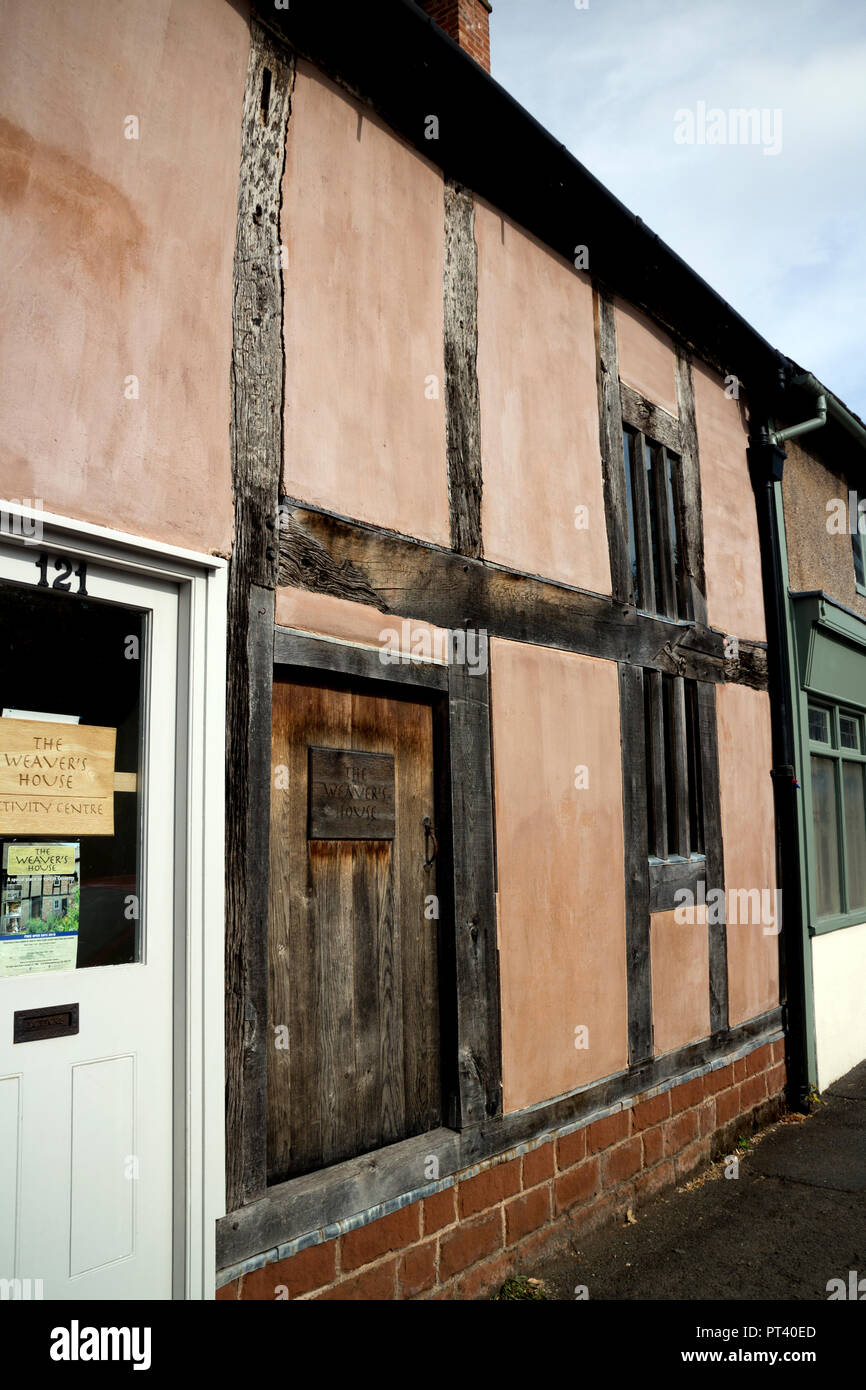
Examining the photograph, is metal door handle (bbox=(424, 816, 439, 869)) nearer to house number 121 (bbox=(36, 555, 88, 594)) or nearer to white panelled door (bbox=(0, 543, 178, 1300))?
white panelled door (bbox=(0, 543, 178, 1300))

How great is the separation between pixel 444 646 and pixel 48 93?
2.43 metres

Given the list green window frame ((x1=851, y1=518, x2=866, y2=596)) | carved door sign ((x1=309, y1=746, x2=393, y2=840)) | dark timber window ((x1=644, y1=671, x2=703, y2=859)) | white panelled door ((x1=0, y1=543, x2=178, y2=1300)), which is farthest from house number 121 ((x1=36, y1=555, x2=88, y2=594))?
green window frame ((x1=851, y1=518, x2=866, y2=596))

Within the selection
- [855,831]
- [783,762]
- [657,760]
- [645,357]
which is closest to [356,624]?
[657,760]

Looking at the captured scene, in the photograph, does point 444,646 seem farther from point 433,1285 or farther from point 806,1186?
point 806,1186

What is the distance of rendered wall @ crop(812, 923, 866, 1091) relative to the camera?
294 inches

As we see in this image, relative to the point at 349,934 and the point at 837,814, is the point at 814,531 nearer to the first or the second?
the point at 837,814

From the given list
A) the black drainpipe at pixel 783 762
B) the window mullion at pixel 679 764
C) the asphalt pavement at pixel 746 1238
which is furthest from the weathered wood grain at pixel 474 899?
the black drainpipe at pixel 783 762

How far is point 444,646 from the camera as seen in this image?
4391 mm

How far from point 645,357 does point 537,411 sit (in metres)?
1.53

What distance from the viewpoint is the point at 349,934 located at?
3.93m

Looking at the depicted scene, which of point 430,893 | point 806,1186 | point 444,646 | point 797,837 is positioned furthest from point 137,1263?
point 797,837

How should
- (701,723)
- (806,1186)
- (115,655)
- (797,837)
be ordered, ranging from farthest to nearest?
(797,837) → (701,723) → (806,1186) → (115,655)

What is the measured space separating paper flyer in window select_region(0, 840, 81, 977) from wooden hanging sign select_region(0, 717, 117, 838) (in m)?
0.07

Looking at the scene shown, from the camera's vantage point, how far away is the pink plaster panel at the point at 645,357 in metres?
6.07
